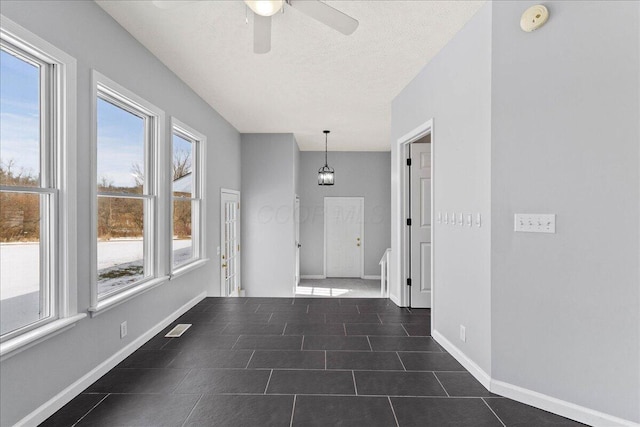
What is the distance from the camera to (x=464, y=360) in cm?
280

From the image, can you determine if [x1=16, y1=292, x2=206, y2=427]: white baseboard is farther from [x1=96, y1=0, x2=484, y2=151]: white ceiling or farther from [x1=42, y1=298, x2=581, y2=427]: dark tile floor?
[x1=96, y1=0, x2=484, y2=151]: white ceiling

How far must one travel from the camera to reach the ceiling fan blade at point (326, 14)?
186cm

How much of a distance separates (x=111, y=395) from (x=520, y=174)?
2.99 meters

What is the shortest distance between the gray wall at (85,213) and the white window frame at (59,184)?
0.10 meters

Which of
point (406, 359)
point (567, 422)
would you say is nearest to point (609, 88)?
point (567, 422)

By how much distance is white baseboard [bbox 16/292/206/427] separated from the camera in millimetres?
1999

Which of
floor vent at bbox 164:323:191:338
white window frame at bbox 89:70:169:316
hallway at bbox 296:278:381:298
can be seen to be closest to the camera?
white window frame at bbox 89:70:169:316

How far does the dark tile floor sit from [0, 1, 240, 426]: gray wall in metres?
0.21

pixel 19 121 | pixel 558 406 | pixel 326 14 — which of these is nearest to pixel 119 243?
pixel 19 121

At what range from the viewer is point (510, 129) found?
2342 millimetres

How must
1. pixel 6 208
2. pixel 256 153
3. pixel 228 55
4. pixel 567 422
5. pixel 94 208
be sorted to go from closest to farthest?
pixel 6 208, pixel 567 422, pixel 94 208, pixel 228 55, pixel 256 153

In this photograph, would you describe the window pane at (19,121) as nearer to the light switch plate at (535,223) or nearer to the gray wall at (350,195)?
the light switch plate at (535,223)

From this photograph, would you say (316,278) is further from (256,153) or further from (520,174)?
(520,174)

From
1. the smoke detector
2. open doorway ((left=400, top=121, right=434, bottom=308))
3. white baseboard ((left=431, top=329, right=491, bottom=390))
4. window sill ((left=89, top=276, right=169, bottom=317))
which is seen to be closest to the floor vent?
window sill ((left=89, top=276, right=169, bottom=317))
